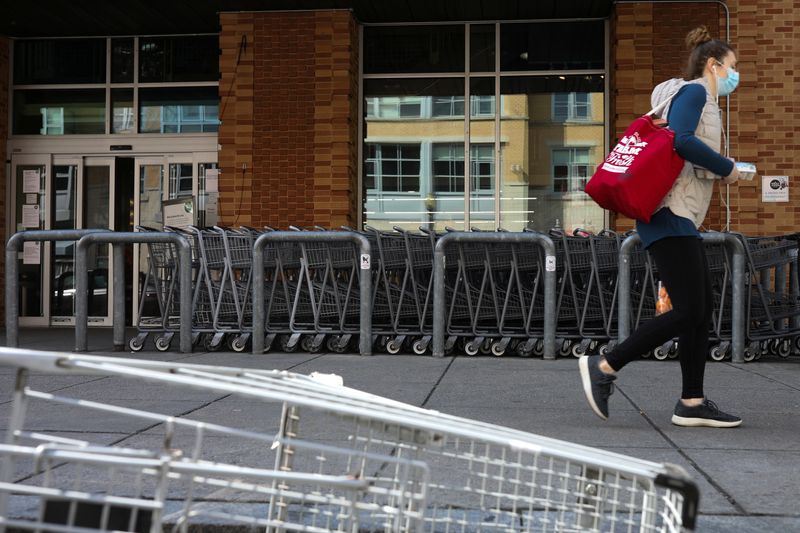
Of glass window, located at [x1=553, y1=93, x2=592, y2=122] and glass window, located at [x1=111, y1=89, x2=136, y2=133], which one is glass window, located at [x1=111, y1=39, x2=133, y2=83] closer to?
glass window, located at [x1=111, y1=89, x2=136, y2=133]

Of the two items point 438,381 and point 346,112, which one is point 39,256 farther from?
point 438,381

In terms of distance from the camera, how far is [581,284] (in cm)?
894

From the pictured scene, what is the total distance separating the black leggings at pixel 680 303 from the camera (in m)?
4.58

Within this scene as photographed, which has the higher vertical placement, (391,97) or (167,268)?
(391,97)

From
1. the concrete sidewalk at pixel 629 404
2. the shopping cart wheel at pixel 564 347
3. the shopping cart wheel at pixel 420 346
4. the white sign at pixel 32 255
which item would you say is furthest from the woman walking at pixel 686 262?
the white sign at pixel 32 255

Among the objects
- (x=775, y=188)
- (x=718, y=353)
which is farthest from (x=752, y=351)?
(x=775, y=188)

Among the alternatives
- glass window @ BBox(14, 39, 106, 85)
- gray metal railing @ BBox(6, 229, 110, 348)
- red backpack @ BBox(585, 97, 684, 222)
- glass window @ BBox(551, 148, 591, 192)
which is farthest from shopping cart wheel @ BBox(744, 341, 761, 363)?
glass window @ BBox(14, 39, 106, 85)

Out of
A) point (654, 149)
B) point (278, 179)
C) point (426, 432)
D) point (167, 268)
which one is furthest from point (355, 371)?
point (426, 432)

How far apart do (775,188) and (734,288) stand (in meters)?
3.73

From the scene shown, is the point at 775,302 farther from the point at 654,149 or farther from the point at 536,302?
the point at 654,149

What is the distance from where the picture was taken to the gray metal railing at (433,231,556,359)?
8211 mm

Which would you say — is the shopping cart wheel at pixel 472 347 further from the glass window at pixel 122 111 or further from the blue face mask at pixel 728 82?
the glass window at pixel 122 111

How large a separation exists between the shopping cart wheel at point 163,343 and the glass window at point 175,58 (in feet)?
16.7

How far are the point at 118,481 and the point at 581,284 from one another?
608cm
